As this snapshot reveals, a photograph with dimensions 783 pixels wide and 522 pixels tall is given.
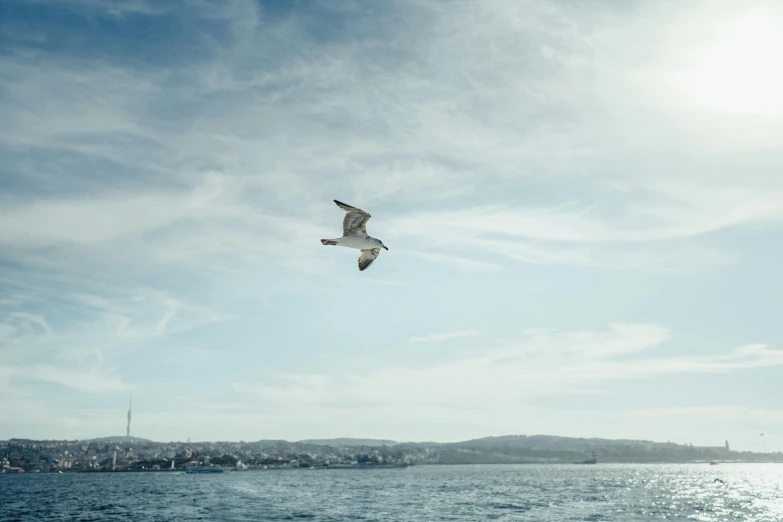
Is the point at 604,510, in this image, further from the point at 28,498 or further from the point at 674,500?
the point at 28,498

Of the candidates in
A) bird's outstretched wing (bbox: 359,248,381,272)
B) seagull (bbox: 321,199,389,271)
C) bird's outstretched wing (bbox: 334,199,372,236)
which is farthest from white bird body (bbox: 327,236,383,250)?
bird's outstretched wing (bbox: 359,248,381,272)

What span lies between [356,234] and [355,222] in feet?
1.65

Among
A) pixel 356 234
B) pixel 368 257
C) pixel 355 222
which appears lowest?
pixel 368 257

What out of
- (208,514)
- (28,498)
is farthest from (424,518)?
(28,498)

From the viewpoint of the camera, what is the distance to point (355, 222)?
22547 millimetres

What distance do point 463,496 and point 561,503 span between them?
17.7 m

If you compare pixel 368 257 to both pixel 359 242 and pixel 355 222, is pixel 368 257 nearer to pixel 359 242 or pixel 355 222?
pixel 359 242

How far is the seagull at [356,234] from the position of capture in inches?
873

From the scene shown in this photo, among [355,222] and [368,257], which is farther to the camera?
[368,257]

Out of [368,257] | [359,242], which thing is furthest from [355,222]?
[368,257]

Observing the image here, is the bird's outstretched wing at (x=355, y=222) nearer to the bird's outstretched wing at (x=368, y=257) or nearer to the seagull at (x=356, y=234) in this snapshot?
the seagull at (x=356, y=234)

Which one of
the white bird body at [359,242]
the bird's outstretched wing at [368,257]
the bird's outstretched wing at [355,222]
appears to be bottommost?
the bird's outstretched wing at [368,257]

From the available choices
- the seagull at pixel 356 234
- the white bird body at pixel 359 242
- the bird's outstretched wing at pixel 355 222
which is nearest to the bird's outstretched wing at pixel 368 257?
the seagull at pixel 356 234

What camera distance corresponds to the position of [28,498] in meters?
102
